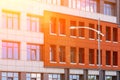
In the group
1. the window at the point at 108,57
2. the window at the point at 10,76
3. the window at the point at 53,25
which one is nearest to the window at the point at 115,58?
the window at the point at 108,57

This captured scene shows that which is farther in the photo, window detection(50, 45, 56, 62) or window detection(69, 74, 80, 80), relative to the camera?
window detection(69, 74, 80, 80)

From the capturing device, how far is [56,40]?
208 feet

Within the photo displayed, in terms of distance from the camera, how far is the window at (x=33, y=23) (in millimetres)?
59616

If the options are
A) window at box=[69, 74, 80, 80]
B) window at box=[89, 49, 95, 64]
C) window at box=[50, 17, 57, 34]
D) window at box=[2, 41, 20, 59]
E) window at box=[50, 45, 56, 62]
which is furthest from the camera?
window at box=[89, 49, 95, 64]

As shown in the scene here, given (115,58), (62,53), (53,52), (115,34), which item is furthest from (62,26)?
(115,58)

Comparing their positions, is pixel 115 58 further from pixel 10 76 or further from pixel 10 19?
pixel 10 19

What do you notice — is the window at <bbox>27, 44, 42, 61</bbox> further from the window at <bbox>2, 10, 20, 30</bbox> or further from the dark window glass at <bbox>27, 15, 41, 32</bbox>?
the window at <bbox>2, 10, 20, 30</bbox>

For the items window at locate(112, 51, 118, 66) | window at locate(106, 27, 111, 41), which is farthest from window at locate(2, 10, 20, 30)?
window at locate(112, 51, 118, 66)

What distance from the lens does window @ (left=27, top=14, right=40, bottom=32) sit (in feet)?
196

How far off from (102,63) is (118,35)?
22.7ft

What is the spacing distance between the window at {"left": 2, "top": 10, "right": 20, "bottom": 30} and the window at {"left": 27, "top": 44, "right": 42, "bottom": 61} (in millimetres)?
3618

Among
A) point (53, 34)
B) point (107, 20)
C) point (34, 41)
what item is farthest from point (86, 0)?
point (34, 41)

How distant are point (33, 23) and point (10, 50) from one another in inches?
231

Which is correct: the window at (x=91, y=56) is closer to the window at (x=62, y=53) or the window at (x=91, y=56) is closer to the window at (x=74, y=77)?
the window at (x=74, y=77)
